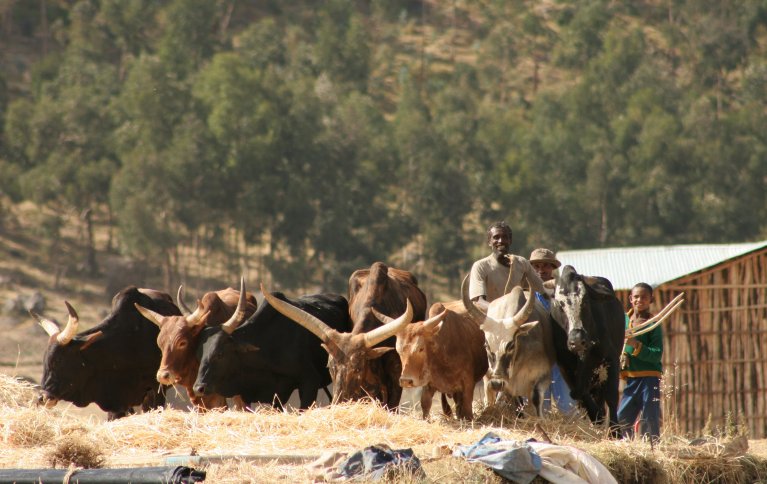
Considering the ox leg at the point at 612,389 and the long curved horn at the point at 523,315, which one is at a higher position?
the long curved horn at the point at 523,315

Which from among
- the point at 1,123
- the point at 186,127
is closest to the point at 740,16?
the point at 186,127

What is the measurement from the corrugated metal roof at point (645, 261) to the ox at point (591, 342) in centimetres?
786

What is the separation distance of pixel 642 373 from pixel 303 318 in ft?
9.97

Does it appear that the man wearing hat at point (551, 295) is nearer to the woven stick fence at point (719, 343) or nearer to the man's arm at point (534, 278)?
the man's arm at point (534, 278)

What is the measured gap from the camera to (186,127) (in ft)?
134

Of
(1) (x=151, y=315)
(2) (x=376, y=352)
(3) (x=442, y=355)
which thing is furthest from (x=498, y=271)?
(1) (x=151, y=315)

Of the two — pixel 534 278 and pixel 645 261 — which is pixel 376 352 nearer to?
pixel 534 278

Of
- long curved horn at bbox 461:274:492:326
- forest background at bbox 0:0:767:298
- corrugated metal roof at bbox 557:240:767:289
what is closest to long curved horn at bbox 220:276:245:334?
long curved horn at bbox 461:274:492:326

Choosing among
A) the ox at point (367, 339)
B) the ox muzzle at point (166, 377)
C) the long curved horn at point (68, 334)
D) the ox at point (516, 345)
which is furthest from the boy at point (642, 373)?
the long curved horn at point (68, 334)

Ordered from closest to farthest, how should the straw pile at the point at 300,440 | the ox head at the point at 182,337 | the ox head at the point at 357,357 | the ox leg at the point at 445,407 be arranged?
the straw pile at the point at 300,440, the ox head at the point at 357,357, the ox leg at the point at 445,407, the ox head at the point at 182,337

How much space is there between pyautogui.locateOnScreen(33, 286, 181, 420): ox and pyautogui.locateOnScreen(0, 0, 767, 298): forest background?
26965mm

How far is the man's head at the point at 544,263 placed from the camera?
457 inches

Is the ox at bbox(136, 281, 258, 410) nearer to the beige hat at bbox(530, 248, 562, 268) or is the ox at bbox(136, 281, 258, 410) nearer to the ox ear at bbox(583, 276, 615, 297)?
the beige hat at bbox(530, 248, 562, 268)

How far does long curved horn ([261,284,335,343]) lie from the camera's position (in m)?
10.5
